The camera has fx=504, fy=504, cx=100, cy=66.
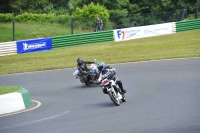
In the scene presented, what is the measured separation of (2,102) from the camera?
14.5 m

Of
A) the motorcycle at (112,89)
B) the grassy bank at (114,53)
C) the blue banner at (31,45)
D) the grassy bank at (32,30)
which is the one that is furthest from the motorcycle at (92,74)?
the grassy bank at (32,30)

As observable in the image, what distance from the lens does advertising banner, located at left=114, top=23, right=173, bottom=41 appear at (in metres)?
40.4

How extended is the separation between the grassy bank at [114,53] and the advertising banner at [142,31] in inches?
40.0

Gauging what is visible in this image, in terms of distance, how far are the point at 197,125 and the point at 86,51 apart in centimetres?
2508

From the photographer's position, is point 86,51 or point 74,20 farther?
point 74,20

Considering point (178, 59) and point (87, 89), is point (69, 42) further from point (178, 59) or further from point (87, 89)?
point (87, 89)

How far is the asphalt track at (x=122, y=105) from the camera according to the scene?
11.5 meters

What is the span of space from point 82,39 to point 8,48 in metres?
6.21

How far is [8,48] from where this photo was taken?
35531 mm

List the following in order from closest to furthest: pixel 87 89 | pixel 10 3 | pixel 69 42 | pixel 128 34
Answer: pixel 87 89, pixel 69 42, pixel 128 34, pixel 10 3

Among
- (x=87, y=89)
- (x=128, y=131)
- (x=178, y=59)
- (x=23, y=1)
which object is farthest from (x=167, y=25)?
(x=128, y=131)

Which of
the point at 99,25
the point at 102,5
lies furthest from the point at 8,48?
the point at 102,5

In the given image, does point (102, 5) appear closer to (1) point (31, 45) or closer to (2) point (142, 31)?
(2) point (142, 31)

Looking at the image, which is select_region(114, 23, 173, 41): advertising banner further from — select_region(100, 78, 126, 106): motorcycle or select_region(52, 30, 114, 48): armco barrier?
select_region(100, 78, 126, 106): motorcycle
